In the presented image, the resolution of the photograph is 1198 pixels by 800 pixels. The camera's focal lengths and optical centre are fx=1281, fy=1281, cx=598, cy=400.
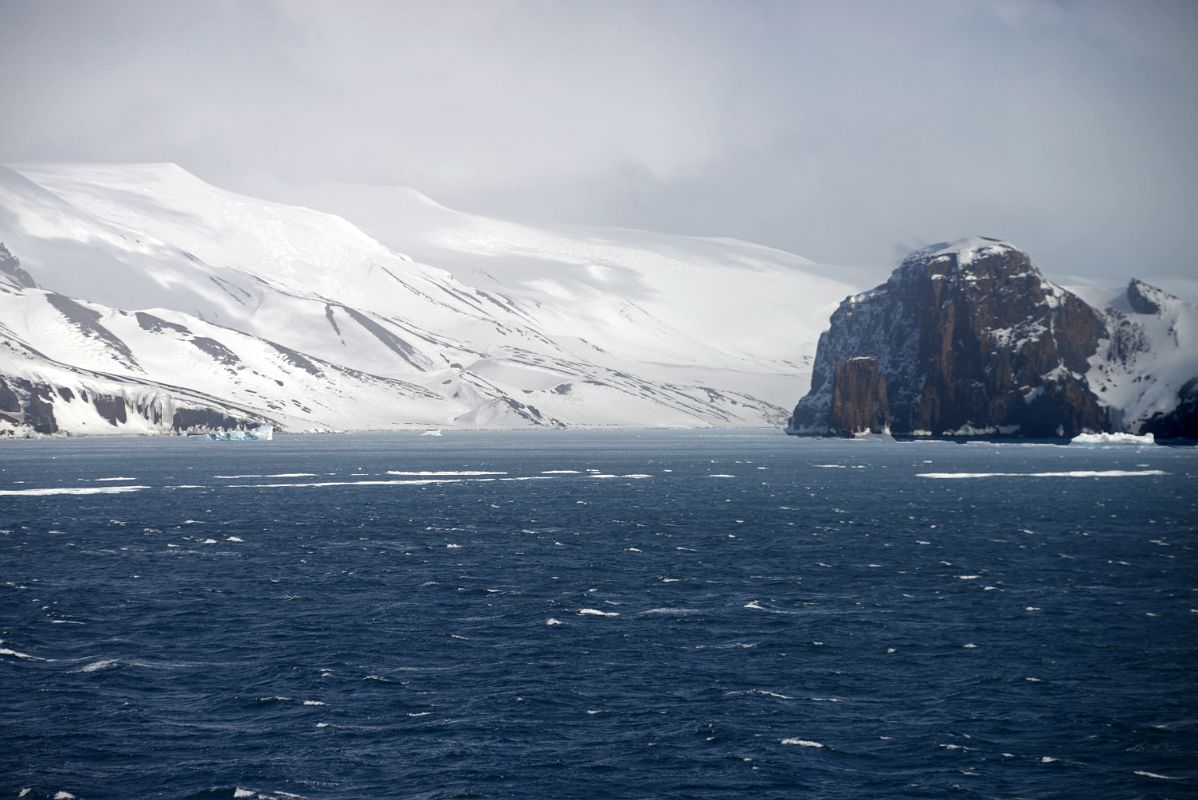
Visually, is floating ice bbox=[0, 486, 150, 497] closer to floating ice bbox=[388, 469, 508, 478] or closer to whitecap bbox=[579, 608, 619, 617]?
floating ice bbox=[388, 469, 508, 478]

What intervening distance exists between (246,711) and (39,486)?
428 ft

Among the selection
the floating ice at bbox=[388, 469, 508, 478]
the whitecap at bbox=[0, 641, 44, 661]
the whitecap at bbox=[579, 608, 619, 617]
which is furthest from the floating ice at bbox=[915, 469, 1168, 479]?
the whitecap at bbox=[0, 641, 44, 661]

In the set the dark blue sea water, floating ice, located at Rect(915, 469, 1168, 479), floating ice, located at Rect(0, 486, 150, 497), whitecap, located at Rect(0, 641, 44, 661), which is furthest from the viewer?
floating ice, located at Rect(915, 469, 1168, 479)

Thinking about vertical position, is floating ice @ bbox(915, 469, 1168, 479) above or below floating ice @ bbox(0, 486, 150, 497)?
above

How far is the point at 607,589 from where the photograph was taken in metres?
69.9

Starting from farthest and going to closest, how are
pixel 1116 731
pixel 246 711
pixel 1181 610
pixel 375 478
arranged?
1. pixel 375 478
2. pixel 1181 610
3. pixel 246 711
4. pixel 1116 731

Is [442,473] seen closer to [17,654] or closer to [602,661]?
[17,654]

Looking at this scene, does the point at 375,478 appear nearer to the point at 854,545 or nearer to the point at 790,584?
the point at 854,545

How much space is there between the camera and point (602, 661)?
168ft

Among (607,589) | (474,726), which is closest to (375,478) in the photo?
(607,589)

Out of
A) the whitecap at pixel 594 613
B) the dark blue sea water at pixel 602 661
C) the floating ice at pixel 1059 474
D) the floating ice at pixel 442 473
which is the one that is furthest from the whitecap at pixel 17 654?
the floating ice at pixel 1059 474

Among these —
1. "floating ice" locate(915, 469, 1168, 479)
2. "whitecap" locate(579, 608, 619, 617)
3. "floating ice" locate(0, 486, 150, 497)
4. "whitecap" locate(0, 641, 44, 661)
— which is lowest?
"whitecap" locate(0, 641, 44, 661)

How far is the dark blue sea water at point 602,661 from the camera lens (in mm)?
37562

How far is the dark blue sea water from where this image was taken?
37562 millimetres
